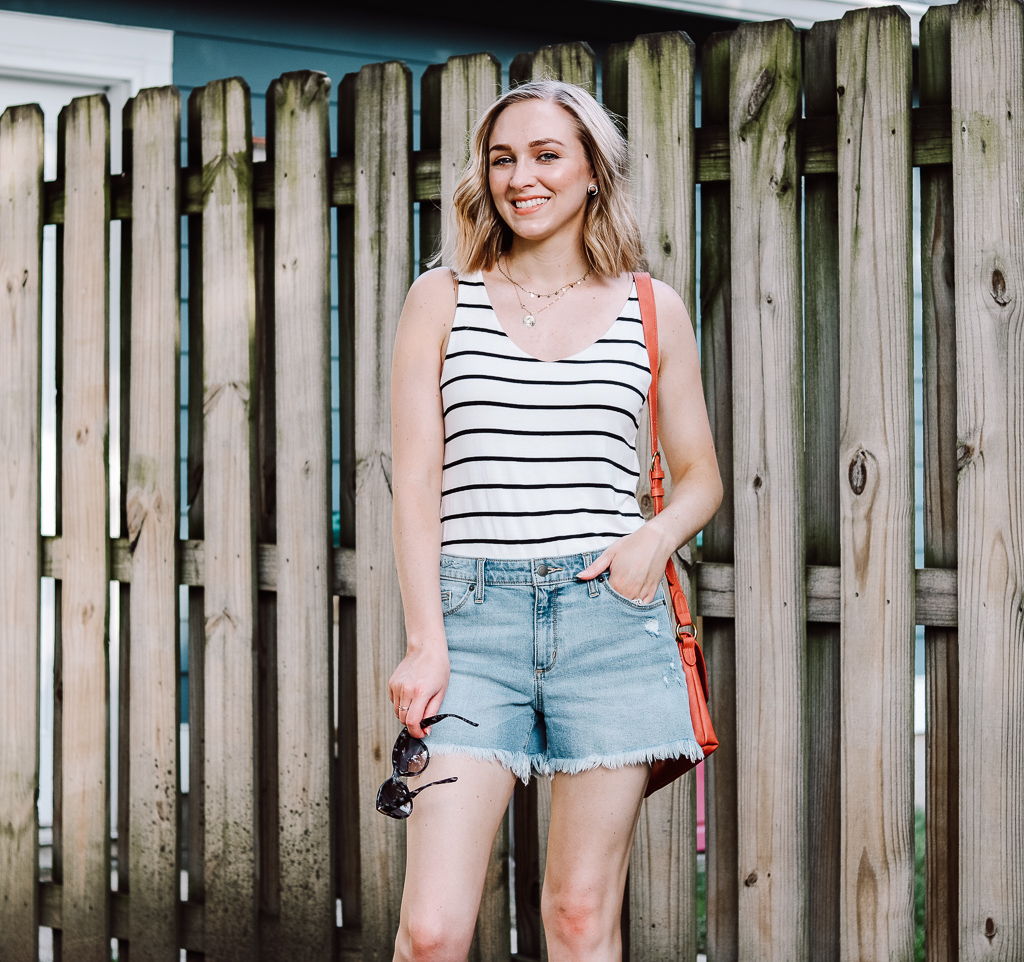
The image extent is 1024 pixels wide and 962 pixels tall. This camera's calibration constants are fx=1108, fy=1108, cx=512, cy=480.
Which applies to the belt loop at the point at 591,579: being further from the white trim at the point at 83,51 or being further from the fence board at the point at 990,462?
the white trim at the point at 83,51

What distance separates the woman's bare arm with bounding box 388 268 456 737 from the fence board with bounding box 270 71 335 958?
108 centimetres

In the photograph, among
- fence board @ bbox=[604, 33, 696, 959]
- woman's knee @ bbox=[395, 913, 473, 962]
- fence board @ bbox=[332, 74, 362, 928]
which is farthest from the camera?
fence board @ bbox=[332, 74, 362, 928]

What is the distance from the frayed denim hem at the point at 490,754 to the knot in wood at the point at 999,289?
1440mm

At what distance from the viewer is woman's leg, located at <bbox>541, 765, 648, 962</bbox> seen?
6.34 ft

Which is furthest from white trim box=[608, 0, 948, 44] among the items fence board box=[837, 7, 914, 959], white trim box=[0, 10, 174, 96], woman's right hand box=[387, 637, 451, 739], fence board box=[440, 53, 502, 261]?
woman's right hand box=[387, 637, 451, 739]

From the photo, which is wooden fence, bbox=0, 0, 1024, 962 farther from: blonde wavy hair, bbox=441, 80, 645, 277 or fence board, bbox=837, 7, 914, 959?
blonde wavy hair, bbox=441, 80, 645, 277

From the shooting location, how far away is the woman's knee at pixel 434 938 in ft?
6.08

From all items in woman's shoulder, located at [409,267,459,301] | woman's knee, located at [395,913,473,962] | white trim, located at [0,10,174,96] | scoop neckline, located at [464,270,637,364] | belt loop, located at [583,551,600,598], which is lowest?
woman's knee, located at [395,913,473,962]

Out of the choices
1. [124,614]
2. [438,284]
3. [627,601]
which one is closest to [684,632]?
[627,601]

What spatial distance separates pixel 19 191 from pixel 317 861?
231cm

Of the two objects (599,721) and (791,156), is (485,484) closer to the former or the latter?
(599,721)

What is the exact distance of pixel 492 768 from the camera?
6.32ft

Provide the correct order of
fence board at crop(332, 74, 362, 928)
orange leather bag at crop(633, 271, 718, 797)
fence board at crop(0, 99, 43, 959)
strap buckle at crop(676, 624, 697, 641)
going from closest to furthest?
orange leather bag at crop(633, 271, 718, 797)
strap buckle at crop(676, 624, 697, 641)
fence board at crop(332, 74, 362, 928)
fence board at crop(0, 99, 43, 959)

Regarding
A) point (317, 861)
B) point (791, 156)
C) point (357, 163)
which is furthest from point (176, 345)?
point (791, 156)
